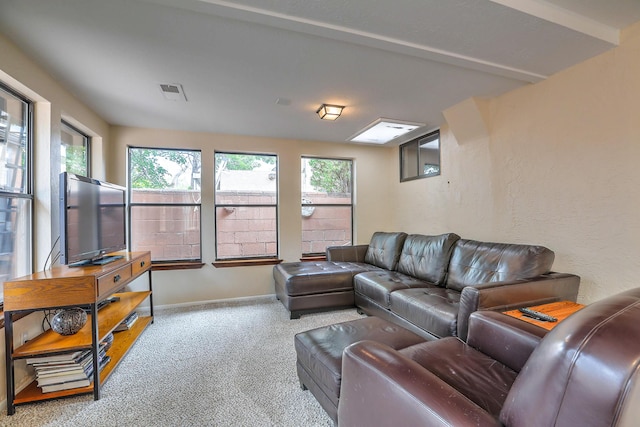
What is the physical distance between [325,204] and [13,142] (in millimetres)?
3316

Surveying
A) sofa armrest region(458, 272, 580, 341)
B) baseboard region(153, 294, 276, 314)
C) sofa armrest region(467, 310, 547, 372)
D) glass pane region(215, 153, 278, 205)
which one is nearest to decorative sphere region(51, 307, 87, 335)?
baseboard region(153, 294, 276, 314)

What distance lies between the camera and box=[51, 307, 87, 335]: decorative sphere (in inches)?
74.3

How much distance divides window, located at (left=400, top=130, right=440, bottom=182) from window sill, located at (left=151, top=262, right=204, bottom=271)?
10.7 feet

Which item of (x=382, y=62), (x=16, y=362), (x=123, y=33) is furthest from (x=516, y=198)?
(x=16, y=362)

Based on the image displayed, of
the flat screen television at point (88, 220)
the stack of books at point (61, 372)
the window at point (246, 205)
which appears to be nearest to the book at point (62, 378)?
the stack of books at point (61, 372)

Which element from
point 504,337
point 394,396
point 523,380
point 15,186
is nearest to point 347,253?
point 504,337

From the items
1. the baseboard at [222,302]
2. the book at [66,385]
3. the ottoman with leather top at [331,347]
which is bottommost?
the baseboard at [222,302]

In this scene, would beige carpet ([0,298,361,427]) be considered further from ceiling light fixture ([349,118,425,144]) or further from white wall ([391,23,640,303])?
ceiling light fixture ([349,118,425,144])

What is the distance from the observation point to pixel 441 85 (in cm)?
240

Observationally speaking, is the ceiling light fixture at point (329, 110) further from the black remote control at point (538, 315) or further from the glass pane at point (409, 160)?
the black remote control at point (538, 315)

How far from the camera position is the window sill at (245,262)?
3660 millimetres

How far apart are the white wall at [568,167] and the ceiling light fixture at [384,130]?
20.4 inches

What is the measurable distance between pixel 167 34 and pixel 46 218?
177 centimetres

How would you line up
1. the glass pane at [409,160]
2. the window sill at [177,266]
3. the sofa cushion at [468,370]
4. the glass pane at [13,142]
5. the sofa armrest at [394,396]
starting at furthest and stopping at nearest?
the glass pane at [409,160], the window sill at [177,266], the glass pane at [13,142], the sofa cushion at [468,370], the sofa armrest at [394,396]
